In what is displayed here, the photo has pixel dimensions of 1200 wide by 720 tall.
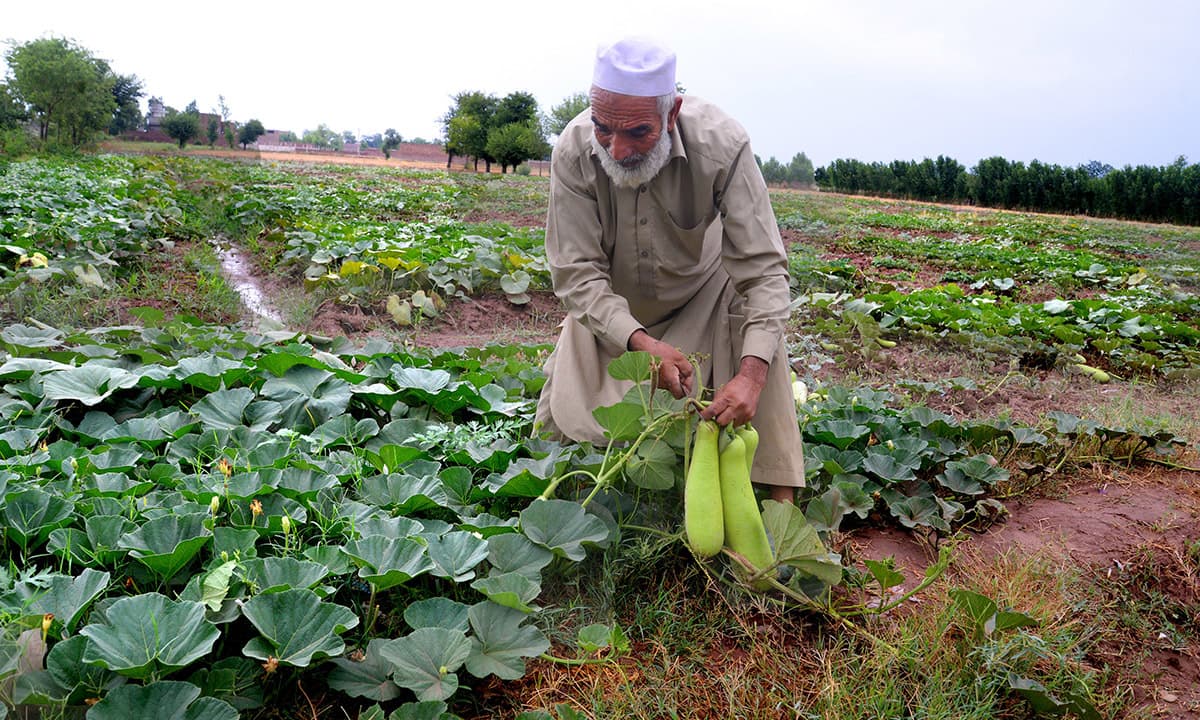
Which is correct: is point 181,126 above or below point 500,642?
above

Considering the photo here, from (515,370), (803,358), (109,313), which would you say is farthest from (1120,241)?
(109,313)

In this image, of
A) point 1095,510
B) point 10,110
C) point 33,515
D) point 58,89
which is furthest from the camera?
point 10,110

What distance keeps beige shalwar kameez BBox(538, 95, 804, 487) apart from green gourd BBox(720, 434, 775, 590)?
1.14 ft

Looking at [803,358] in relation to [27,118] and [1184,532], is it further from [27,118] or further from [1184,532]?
[27,118]

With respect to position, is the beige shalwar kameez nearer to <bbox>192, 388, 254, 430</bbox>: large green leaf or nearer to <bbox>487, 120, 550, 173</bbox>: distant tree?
<bbox>192, 388, 254, 430</bbox>: large green leaf

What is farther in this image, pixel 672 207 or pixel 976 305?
pixel 976 305

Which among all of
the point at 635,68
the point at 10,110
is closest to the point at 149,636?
the point at 635,68

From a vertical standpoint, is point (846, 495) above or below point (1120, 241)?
below

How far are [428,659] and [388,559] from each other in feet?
0.88

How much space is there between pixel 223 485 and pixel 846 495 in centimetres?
184

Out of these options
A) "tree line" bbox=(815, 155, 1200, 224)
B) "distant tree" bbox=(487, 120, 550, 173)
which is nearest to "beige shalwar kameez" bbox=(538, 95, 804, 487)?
"tree line" bbox=(815, 155, 1200, 224)

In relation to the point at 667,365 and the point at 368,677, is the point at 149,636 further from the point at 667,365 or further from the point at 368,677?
the point at 667,365

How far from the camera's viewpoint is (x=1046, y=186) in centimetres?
3091

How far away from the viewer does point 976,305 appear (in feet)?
21.8
